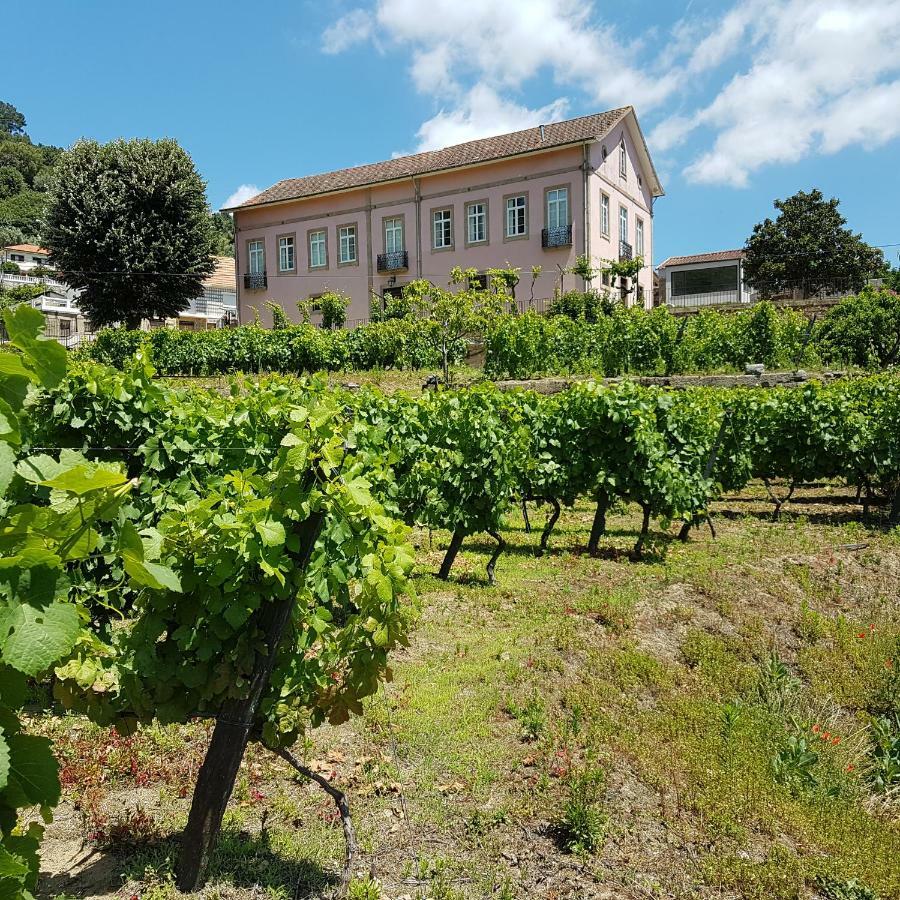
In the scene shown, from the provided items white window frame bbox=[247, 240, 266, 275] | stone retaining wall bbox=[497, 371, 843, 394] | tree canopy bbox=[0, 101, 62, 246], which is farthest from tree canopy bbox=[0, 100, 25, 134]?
stone retaining wall bbox=[497, 371, 843, 394]

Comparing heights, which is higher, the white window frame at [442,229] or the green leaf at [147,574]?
the white window frame at [442,229]

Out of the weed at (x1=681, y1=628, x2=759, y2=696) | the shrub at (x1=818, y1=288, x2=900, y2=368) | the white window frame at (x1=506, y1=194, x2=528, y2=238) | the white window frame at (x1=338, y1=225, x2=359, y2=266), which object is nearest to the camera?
the weed at (x1=681, y1=628, x2=759, y2=696)

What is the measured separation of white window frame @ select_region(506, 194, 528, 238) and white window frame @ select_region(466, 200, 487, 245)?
42.8 inches

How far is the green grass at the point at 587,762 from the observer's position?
3.88 metres

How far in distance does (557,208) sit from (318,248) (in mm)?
12447

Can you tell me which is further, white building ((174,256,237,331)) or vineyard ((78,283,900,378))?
white building ((174,256,237,331))

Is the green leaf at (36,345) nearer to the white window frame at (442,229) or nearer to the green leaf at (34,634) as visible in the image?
the green leaf at (34,634)

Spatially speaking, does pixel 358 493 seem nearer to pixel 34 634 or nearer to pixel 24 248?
pixel 34 634

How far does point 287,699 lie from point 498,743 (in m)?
2.02

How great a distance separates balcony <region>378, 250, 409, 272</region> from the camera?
33750 millimetres

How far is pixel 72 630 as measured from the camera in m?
1.55

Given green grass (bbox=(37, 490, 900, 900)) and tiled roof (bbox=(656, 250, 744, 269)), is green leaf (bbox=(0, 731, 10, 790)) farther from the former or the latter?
tiled roof (bbox=(656, 250, 744, 269))

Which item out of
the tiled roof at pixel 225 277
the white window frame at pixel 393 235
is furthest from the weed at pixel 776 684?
the tiled roof at pixel 225 277

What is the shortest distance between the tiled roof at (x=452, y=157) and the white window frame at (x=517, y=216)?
1739 millimetres
